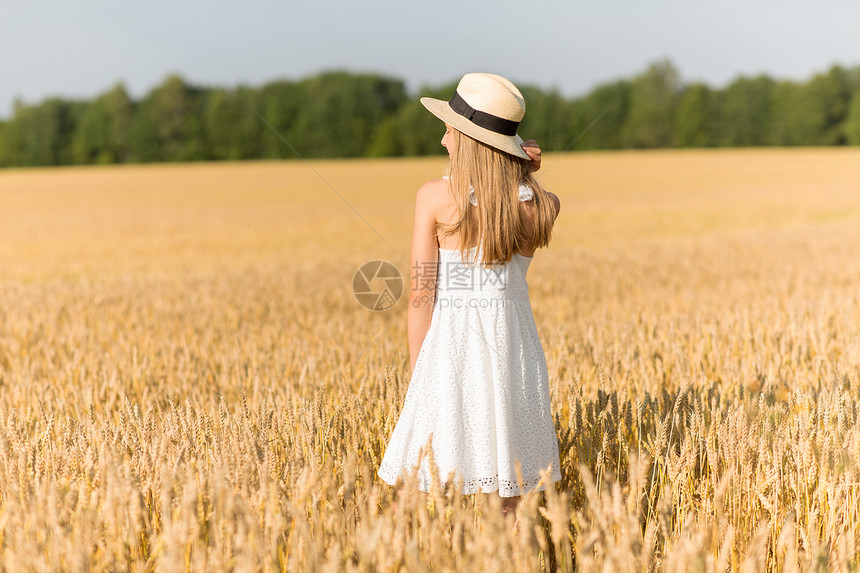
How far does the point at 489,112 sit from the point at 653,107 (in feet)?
223

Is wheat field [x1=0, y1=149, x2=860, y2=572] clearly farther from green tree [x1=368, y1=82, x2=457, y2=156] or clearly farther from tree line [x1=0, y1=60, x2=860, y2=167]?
tree line [x1=0, y1=60, x2=860, y2=167]

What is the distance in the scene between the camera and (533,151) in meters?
2.30

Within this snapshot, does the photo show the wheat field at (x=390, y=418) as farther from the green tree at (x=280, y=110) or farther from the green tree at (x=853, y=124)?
the green tree at (x=853, y=124)

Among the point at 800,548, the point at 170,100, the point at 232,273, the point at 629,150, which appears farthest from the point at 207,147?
the point at 800,548

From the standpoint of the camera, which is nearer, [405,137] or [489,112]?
[489,112]

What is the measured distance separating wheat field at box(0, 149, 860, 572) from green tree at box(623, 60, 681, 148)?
51.0 m

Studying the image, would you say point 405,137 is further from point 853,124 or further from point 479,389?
point 479,389

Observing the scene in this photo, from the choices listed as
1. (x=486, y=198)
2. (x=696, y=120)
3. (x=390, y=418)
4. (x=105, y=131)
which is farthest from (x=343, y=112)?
(x=486, y=198)

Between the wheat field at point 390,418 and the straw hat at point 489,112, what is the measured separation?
19 centimetres

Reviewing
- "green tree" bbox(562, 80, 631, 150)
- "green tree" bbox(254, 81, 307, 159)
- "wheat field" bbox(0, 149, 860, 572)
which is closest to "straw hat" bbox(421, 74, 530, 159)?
"wheat field" bbox(0, 149, 860, 572)

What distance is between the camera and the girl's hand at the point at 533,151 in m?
2.29

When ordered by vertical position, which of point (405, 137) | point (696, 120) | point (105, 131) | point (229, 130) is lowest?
point (405, 137)

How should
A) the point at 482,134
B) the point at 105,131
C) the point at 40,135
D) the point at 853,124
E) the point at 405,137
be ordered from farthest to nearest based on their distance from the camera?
1. the point at 40,135
2. the point at 105,131
3. the point at 853,124
4. the point at 405,137
5. the point at 482,134

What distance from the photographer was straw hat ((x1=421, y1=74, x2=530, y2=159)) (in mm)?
2178
